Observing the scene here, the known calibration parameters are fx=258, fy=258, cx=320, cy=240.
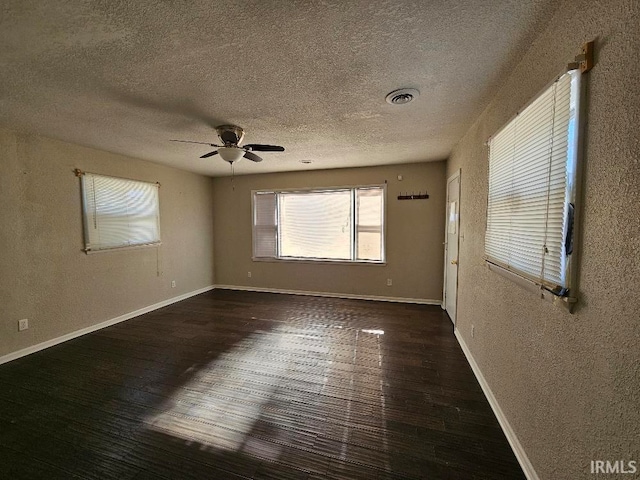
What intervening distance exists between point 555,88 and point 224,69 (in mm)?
1824

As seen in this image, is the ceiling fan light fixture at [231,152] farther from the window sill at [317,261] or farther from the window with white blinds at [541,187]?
the window sill at [317,261]

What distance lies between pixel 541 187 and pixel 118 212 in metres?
4.67

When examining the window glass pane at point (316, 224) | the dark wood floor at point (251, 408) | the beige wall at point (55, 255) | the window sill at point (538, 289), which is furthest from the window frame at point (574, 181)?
the beige wall at point (55, 255)

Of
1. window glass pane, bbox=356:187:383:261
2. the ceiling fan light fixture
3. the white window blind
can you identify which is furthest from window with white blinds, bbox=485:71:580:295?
the white window blind

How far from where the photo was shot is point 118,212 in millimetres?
3703

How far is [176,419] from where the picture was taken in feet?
6.12

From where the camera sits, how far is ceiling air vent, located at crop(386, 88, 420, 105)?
6.34 feet

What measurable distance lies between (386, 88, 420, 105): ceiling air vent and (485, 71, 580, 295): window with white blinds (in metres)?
0.69

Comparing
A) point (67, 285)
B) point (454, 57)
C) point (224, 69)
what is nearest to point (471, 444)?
point (454, 57)

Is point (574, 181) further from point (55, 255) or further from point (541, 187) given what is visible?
point (55, 255)

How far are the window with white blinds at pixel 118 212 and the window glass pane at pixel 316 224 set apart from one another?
87.6 inches

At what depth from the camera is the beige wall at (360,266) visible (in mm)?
4398

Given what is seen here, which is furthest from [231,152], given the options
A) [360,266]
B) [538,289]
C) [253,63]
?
[360,266]

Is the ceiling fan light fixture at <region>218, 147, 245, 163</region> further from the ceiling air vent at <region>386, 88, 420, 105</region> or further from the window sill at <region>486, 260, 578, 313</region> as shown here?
the window sill at <region>486, 260, 578, 313</region>
